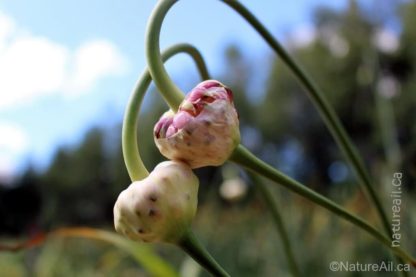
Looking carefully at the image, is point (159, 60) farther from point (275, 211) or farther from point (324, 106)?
point (275, 211)

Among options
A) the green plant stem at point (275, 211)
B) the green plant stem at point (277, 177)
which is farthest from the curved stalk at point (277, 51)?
the green plant stem at point (275, 211)

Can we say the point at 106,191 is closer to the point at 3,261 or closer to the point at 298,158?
the point at 298,158

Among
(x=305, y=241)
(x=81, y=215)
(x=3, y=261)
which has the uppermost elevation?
(x=81, y=215)

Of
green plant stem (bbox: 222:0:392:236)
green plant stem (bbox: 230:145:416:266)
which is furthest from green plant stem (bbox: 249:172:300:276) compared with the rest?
green plant stem (bbox: 230:145:416:266)

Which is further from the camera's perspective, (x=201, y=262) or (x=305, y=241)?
(x=305, y=241)

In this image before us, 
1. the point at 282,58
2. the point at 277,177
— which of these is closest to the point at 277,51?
the point at 282,58

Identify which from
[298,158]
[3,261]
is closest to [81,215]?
[298,158]
